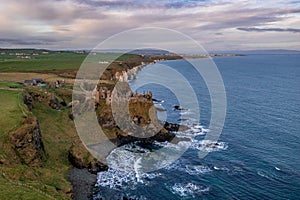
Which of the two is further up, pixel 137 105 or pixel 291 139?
pixel 137 105

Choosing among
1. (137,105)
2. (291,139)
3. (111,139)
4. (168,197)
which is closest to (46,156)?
(111,139)

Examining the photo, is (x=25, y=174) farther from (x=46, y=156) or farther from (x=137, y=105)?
(x=137, y=105)

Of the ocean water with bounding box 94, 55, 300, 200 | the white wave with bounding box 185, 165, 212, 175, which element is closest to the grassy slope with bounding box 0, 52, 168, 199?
the ocean water with bounding box 94, 55, 300, 200

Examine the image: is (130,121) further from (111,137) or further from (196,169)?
(196,169)

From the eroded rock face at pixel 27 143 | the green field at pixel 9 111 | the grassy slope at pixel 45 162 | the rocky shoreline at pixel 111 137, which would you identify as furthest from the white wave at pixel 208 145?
the green field at pixel 9 111

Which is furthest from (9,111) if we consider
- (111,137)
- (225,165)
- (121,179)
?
(225,165)

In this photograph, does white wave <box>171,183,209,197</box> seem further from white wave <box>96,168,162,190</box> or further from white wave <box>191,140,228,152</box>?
white wave <box>191,140,228,152</box>

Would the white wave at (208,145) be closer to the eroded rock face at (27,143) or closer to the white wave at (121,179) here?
the white wave at (121,179)
